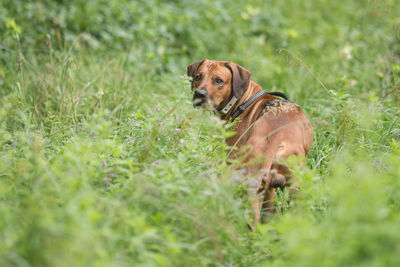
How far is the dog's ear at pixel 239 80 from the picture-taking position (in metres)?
3.71

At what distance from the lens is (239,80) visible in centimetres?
374

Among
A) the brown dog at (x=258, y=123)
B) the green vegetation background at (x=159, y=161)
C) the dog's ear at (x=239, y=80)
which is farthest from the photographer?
the dog's ear at (x=239, y=80)

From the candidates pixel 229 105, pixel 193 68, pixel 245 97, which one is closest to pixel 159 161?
pixel 229 105

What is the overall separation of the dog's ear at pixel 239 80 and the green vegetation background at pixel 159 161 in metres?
0.46

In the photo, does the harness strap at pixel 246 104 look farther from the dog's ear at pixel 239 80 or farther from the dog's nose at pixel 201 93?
the dog's nose at pixel 201 93

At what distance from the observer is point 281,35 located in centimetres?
776

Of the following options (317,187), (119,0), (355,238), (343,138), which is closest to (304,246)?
(355,238)

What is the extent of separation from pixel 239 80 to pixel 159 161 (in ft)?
5.09

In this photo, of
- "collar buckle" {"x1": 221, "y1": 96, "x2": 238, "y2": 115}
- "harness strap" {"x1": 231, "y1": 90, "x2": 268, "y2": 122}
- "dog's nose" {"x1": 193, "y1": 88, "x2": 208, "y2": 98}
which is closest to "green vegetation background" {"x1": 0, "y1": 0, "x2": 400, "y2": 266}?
"dog's nose" {"x1": 193, "y1": 88, "x2": 208, "y2": 98}

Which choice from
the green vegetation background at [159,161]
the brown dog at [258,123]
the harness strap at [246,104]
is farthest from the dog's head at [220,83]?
the green vegetation background at [159,161]

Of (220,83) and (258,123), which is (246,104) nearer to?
(220,83)

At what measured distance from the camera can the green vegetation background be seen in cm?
179

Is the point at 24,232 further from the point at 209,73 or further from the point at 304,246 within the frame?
the point at 209,73

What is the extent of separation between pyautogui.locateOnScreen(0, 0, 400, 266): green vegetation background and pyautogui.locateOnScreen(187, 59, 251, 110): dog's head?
0.24 metres
